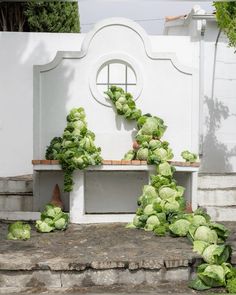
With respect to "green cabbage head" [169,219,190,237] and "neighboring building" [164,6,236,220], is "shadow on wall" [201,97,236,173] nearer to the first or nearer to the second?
"neighboring building" [164,6,236,220]

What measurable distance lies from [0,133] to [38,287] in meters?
6.52

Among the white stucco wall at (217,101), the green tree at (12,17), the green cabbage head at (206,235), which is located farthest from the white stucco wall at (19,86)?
the green cabbage head at (206,235)

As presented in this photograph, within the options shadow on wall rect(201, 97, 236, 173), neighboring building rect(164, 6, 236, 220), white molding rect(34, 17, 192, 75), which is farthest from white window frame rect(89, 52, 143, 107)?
shadow on wall rect(201, 97, 236, 173)

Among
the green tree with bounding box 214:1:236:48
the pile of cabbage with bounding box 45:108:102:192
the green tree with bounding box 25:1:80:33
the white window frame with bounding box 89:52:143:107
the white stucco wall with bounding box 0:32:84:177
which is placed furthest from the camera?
the green tree with bounding box 25:1:80:33

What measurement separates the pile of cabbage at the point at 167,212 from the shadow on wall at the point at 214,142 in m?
2.60

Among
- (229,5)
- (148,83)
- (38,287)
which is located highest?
(229,5)

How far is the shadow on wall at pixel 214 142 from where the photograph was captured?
39.6 feet

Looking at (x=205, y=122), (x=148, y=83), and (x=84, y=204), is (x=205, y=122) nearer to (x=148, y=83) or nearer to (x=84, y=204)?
(x=148, y=83)

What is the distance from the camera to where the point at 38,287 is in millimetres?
5730

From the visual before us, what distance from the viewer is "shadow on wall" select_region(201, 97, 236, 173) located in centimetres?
1208

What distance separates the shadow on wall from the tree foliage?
6.24 metres

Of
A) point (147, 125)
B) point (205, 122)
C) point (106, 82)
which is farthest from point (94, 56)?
point (205, 122)

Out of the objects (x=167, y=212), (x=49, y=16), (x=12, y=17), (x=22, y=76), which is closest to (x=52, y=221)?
(x=167, y=212)

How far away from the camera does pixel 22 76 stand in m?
11.8
